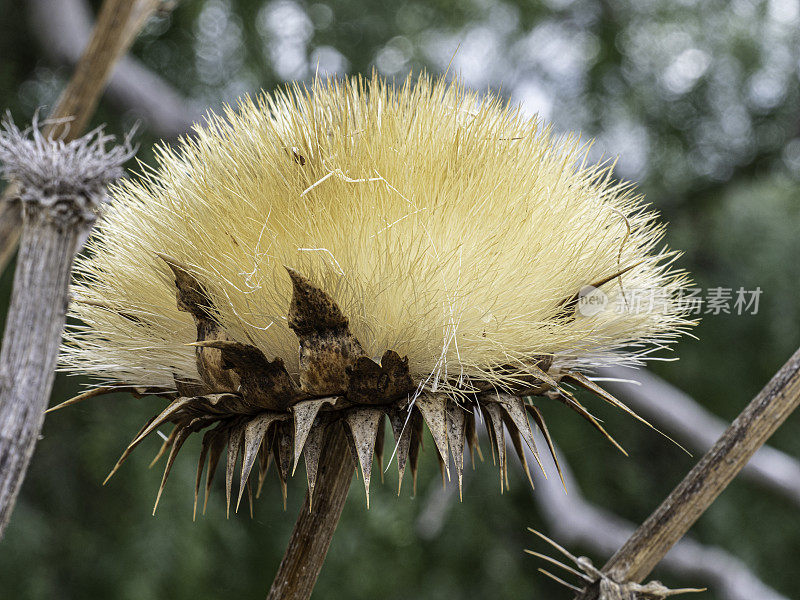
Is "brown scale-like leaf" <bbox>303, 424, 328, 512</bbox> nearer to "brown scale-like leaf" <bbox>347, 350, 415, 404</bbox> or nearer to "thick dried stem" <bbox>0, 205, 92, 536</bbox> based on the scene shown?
"brown scale-like leaf" <bbox>347, 350, 415, 404</bbox>

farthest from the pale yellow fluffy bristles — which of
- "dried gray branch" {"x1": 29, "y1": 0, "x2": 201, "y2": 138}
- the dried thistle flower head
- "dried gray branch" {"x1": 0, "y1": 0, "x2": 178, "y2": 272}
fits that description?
"dried gray branch" {"x1": 29, "y1": 0, "x2": 201, "y2": 138}

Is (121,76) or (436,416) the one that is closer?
(436,416)

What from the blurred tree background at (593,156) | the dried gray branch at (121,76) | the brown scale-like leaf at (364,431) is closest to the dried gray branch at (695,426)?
the blurred tree background at (593,156)

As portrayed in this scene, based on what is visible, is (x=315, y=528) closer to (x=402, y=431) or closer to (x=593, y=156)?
(x=402, y=431)

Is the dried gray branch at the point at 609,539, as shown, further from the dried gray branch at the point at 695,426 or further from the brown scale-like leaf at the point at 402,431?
the brown scale-like leaf at the point at 402,431

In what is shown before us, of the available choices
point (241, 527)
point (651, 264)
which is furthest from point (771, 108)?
point (651, 264)

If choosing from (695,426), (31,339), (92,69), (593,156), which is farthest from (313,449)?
(593,156)
